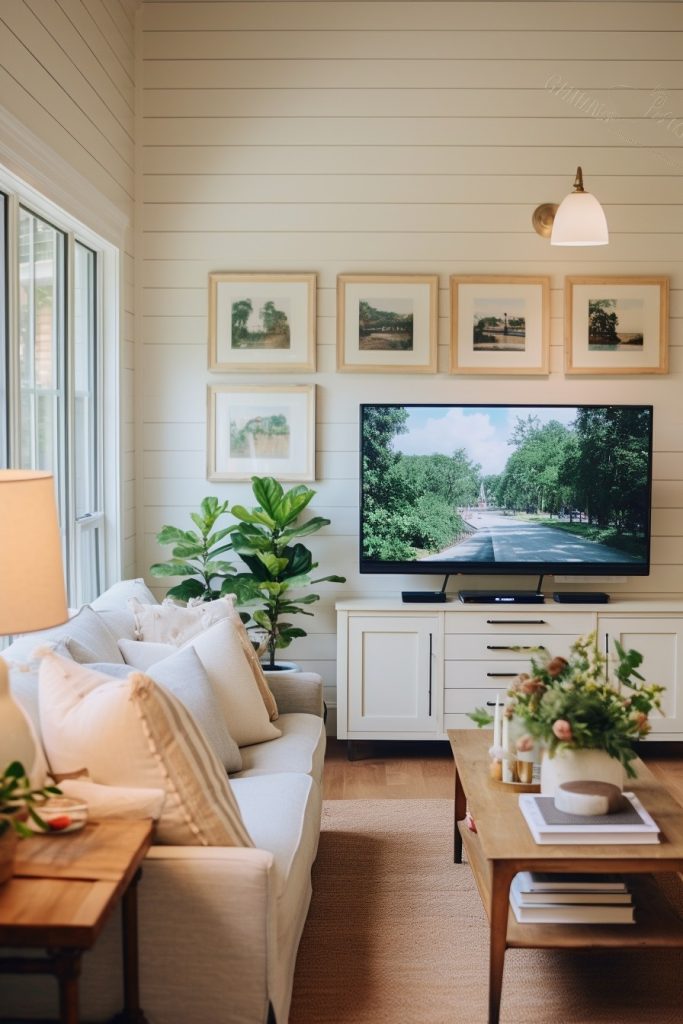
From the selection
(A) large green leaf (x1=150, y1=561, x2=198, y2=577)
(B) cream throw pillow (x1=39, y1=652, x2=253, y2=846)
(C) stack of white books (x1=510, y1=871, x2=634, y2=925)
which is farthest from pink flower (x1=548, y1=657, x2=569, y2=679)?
(A) large green leaf (x1=150, y1=561, x2=198, y2=577)

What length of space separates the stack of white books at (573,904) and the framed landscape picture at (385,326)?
2.82 m

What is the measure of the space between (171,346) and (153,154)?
860 millimetres

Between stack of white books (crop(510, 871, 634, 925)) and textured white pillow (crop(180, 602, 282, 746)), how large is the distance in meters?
1.05

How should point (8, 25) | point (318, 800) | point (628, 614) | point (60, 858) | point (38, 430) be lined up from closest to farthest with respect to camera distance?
point (60, 858) < point (8, 25) < point (318, 800) < point (38, 430) < point (628, 614)

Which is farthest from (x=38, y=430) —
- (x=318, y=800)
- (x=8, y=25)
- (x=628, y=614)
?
(x=628, y=614)

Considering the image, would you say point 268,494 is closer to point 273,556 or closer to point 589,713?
point 273,556

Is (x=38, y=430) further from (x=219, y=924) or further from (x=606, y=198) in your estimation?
(x=606, y=198)

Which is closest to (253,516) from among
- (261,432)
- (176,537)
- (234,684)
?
(176,537)

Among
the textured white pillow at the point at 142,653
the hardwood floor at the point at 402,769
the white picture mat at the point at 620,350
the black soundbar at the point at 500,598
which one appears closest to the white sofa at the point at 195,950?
the textured white pillow at the point at 142,653

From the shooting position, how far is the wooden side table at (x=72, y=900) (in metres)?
1.83

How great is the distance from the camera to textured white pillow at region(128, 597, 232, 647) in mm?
3623

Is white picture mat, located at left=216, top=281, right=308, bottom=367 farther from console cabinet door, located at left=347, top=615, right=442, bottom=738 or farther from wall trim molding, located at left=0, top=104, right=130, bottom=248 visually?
console cabinet door, located at left=347, top=615, right=442, bottom=738

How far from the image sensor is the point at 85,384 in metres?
4.58

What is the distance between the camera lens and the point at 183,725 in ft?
7.65
